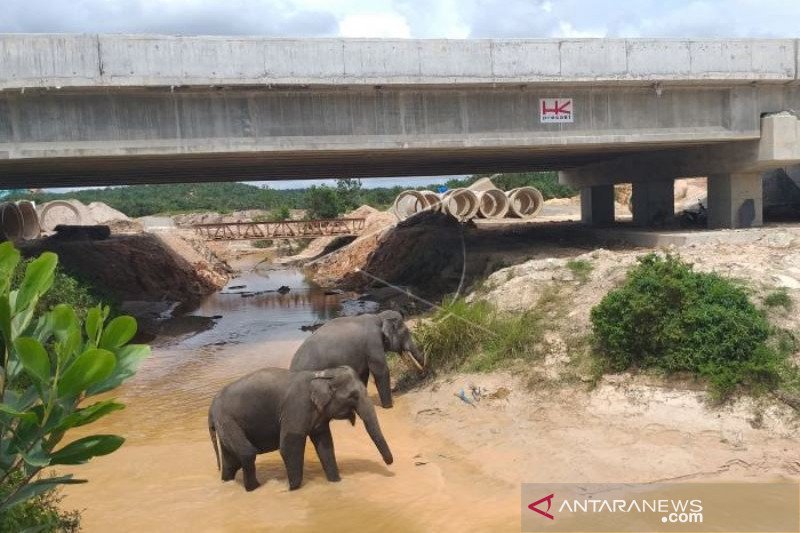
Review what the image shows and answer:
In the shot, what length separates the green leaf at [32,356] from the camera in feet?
13.1

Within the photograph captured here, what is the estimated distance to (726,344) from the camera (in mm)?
10391

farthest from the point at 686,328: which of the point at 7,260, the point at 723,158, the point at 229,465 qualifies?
the point at 723,158

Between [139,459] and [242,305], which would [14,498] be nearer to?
[139,459]

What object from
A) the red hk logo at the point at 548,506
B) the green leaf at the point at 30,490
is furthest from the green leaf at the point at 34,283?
the red hk logo at the point at 548,506

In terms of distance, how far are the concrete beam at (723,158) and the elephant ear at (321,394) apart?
1538cm

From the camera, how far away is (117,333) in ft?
14.9

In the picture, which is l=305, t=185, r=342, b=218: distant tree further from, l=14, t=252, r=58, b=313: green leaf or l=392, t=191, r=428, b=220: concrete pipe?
l=14, t=252, r=58, b=313: green leaf

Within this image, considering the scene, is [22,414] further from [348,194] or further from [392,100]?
[348,194]

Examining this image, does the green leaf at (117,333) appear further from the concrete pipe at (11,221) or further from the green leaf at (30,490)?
the concrete pipe at (11,221)

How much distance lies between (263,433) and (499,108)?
11.4 metres

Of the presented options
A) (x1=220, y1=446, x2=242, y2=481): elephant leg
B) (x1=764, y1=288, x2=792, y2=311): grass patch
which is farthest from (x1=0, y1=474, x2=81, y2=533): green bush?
(x1=764, y1=288, x2=792, y2=311): grass patch

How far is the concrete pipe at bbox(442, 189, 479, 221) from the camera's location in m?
28.1

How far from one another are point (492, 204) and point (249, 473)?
2146 centimetres

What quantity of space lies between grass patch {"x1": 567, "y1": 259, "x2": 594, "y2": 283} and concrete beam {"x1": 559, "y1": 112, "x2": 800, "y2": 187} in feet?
22.4
